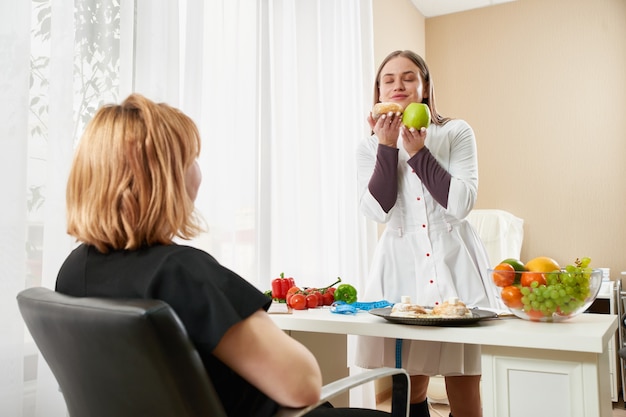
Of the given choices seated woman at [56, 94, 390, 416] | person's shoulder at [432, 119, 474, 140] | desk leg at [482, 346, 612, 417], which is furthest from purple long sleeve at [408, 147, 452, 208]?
seated woman at [56, 94, 390, 416]

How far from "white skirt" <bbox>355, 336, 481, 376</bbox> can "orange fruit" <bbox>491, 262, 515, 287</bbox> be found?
0.39m

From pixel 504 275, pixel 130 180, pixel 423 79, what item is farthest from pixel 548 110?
pixel 130 180

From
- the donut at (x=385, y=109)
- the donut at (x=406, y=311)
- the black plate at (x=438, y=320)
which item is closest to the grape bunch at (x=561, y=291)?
the black plate at (x=438, y=320)

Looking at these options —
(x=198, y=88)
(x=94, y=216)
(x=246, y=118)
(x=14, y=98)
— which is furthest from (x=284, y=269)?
(x=94, y=216)

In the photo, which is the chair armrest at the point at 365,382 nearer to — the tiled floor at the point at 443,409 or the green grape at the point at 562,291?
the green grape at the point at 562,291

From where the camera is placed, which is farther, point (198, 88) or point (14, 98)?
point (198, 88)

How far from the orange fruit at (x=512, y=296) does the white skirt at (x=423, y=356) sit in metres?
0.36

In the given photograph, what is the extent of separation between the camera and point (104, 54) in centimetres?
180

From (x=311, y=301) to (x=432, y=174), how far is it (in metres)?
0.50

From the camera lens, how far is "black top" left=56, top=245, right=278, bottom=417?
834 mm

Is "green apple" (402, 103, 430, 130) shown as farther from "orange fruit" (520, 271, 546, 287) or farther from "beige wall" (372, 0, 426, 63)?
"beige wall" (372, 0, 426, 63)

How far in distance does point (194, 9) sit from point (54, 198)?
3.05 ft

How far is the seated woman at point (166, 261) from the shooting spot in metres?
0.84

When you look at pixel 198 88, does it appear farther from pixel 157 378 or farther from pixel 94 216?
pixel 157 378
